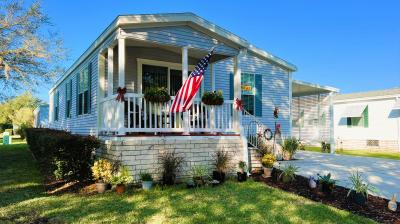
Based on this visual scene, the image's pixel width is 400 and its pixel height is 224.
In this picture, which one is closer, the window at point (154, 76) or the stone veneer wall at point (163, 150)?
the stone veneer wall at point (163, 150)

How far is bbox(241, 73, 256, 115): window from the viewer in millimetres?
12703

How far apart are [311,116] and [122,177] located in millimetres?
13280

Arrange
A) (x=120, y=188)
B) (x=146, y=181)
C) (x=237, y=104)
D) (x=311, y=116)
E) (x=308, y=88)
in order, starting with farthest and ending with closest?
(x=311, y=116), (x=308, y=88), (x=237, y=104), (x=146, y=181), (x=120, y=188)

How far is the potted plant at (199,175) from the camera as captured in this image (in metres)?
7.24

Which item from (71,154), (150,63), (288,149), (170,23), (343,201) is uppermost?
(170,23)

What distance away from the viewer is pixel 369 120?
69.5 feet

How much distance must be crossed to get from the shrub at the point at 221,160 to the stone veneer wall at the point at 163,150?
5.2 inches

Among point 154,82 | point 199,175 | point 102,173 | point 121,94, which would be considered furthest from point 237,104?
point 102,173

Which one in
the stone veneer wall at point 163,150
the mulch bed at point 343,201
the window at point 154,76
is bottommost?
the mulch bed at point 343,201

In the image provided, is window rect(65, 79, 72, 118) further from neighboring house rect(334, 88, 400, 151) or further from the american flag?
neighboring house rect(334, 88, 400, 151)

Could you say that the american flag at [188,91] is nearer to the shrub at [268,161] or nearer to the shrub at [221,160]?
the shrub at [221,160]

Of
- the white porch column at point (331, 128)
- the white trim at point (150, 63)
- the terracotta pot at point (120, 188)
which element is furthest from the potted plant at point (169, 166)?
the white porch column at point (331, 128)

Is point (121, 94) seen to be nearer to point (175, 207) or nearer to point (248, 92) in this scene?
point (175, 207)

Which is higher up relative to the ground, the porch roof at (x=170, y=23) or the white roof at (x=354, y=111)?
the porch roof at (x=170, y=23)
